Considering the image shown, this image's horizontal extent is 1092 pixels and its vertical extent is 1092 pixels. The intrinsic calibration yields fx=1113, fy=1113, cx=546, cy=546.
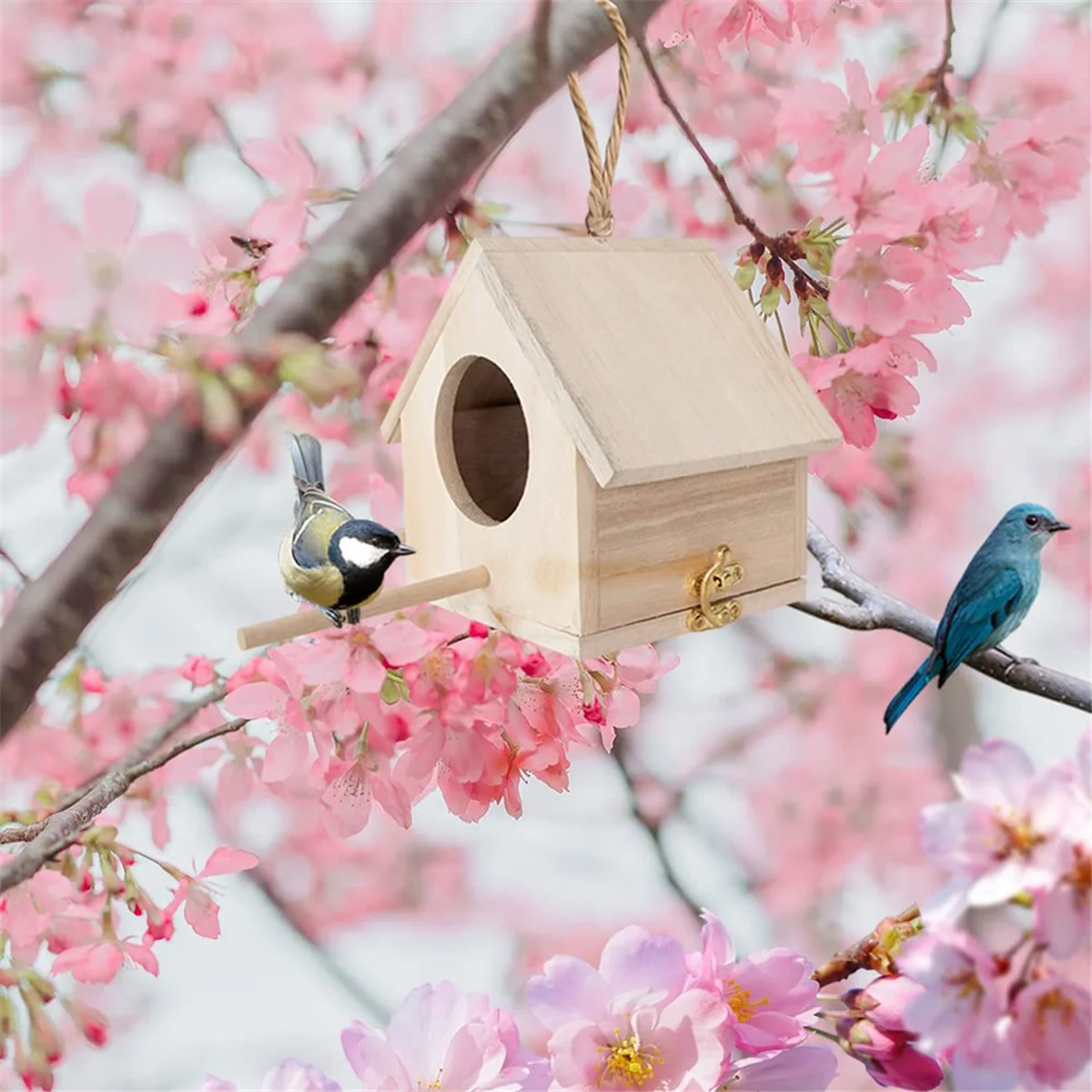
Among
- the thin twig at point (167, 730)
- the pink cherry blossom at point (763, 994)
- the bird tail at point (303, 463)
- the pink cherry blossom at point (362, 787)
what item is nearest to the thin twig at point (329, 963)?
the thin twig at point (167, 730)

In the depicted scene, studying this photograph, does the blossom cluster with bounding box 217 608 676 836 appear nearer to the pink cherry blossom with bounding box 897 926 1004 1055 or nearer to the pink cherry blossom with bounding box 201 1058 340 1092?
the pink cherry blossom with bounding box 201 1058 340 1092

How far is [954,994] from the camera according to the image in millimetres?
576

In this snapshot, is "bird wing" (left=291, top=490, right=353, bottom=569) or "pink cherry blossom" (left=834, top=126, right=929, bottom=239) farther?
"pink cherry blossom" (left=834, top=126, right=929, bottom=239)

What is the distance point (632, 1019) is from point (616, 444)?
0.43m

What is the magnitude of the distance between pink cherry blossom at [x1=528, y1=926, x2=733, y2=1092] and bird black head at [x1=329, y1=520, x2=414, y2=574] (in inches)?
13.0

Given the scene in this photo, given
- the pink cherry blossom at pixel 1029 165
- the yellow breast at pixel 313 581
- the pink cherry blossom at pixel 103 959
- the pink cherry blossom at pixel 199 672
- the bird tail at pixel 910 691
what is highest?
the pink cherry blossom at pixel 1029 165

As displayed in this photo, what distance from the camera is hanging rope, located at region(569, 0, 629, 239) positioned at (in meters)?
0.98

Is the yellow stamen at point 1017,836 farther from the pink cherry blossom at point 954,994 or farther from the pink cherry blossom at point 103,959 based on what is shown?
the pink cherry blossom at point 103,959

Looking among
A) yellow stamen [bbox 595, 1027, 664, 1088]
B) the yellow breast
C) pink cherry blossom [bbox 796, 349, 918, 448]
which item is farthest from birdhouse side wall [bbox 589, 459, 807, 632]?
yellow stamen [bbox 595, 1027, 664, 1088]

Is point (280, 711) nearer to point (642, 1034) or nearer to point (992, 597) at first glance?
point (642, 1034)

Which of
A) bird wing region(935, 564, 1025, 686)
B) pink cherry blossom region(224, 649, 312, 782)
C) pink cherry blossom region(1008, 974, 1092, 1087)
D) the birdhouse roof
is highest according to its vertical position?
the birdhouse roof

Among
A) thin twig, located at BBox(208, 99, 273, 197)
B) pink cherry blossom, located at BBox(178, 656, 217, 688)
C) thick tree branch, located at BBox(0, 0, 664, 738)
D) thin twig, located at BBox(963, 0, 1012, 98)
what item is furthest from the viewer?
thin twig, located at BBox(208, 99, 273, 197)

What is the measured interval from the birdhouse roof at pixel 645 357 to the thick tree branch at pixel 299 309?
3.3 inches

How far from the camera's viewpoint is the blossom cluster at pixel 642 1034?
81 centimetres
